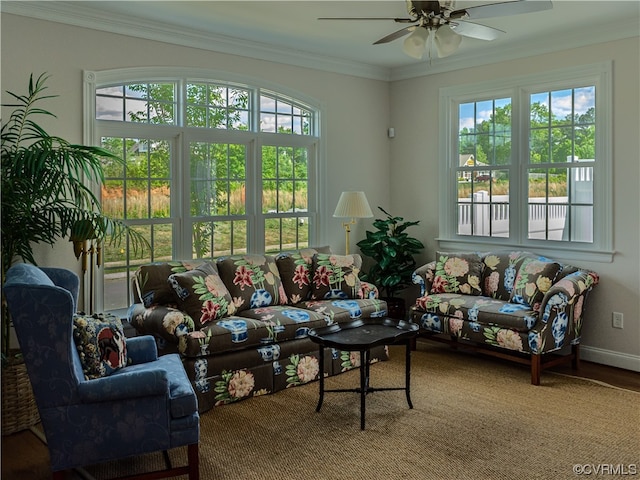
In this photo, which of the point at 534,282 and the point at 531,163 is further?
the point at 531,163

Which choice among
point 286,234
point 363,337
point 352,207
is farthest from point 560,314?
point 286,234

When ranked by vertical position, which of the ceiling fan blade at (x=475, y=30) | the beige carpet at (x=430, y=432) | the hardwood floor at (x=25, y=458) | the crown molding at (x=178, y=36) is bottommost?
the hardwood floor at (x=25, y=458)

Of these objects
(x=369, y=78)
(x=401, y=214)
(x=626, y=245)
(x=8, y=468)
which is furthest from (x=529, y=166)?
(x=8, y=468)

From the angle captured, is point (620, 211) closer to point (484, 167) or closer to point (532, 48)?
point (484, 167)

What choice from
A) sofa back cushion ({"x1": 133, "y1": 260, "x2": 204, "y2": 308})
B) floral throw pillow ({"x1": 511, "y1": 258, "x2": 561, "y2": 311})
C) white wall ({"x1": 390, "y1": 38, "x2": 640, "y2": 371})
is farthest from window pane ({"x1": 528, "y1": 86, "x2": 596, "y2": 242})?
sofa back cushion ({"x1": 133, "y1": 260, "x2": 204, "y2": 308})

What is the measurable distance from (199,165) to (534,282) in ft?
9.57

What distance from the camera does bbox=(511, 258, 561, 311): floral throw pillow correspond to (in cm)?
473

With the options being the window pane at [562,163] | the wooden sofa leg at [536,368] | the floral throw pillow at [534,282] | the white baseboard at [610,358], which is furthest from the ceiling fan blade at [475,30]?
the white baseboard at [610,358]

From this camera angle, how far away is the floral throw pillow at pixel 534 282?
15.5ft

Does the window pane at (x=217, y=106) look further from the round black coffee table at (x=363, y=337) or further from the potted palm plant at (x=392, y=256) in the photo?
the round black coffee table at (x=363, y=337)

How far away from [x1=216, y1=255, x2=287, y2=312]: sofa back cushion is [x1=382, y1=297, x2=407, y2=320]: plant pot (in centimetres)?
141

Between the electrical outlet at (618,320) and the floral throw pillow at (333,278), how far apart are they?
81.9 inches

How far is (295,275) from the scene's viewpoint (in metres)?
5.01

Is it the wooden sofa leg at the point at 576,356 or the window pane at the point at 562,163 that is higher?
the window pane at the point at 562,163
